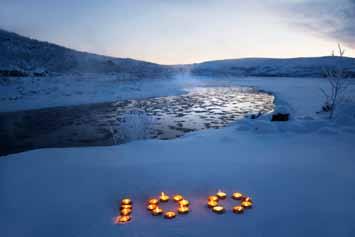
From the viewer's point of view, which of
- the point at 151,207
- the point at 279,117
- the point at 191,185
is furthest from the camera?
the point at 279,117

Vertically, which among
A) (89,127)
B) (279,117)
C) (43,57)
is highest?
(43,57)

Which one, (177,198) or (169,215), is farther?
(177,198)

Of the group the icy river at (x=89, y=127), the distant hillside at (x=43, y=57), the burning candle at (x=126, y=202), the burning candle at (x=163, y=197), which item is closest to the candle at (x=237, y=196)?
the burning candle at (x=163, y=197)

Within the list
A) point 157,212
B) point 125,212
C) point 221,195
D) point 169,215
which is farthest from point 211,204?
point 125,212

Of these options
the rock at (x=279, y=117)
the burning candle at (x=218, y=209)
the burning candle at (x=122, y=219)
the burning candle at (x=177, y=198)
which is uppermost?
the rock at (x=279, y=117)

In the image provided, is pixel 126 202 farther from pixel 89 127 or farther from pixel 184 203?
pixel 89 127

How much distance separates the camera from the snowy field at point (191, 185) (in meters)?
3.39

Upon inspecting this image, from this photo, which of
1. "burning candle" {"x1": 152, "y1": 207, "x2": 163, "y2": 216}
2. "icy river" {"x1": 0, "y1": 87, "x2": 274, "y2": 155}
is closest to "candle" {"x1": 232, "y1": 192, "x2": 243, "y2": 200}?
"burning candle" {"x1": 152, "y1": 207, "x2": 163, "y2": 216}

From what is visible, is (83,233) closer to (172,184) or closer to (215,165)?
(172,184)

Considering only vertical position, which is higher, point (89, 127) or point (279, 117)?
point (279, 117)

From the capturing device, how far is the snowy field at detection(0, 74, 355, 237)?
11.1 ft

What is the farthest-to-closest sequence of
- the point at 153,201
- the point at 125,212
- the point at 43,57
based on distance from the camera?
the point at 43,57 → the point at 153,201 → the point at 125,212

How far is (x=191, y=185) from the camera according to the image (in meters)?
4.52

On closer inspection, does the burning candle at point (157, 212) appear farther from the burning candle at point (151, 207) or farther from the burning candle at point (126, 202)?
the burning candle at point (126, 202)
